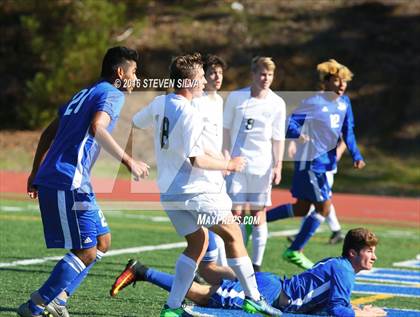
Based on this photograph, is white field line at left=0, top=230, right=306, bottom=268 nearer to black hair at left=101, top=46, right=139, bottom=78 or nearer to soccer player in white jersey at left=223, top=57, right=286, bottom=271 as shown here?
soccer player in white jersey at left=223, top=57, right=286, bottom=271

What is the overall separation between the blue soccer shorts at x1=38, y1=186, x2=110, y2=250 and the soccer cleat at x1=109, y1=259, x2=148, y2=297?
0.85 metres

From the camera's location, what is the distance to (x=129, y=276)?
297 inches

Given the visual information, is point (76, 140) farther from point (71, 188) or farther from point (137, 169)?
point (137, 169)

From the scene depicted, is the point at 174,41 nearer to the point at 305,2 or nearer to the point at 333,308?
the point at 305,2

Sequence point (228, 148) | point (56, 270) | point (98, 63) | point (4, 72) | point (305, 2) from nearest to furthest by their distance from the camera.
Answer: point (56, 270)
point (228, 148)
point (98, 63)
point (4, 72)
point (305, 2)

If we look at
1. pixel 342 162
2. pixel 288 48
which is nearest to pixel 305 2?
pixel 288 48

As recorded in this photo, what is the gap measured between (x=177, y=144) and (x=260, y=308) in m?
1.38

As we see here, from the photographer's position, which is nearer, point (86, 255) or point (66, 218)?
point (66, 218)

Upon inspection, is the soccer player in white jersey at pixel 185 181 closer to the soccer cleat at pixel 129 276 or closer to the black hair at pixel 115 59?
the black hair at pixel 115 59

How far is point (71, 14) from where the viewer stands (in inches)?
1074

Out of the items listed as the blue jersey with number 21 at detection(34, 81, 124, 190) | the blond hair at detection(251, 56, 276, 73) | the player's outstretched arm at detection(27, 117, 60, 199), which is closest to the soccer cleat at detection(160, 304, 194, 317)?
the blue jersey with number 21 at detection(34, 81, 124, 190)

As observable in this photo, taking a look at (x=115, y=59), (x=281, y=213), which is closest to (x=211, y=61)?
(x=115, y=59)

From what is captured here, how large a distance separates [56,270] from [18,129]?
21.7m

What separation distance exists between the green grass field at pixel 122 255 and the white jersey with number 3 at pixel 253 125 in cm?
139
